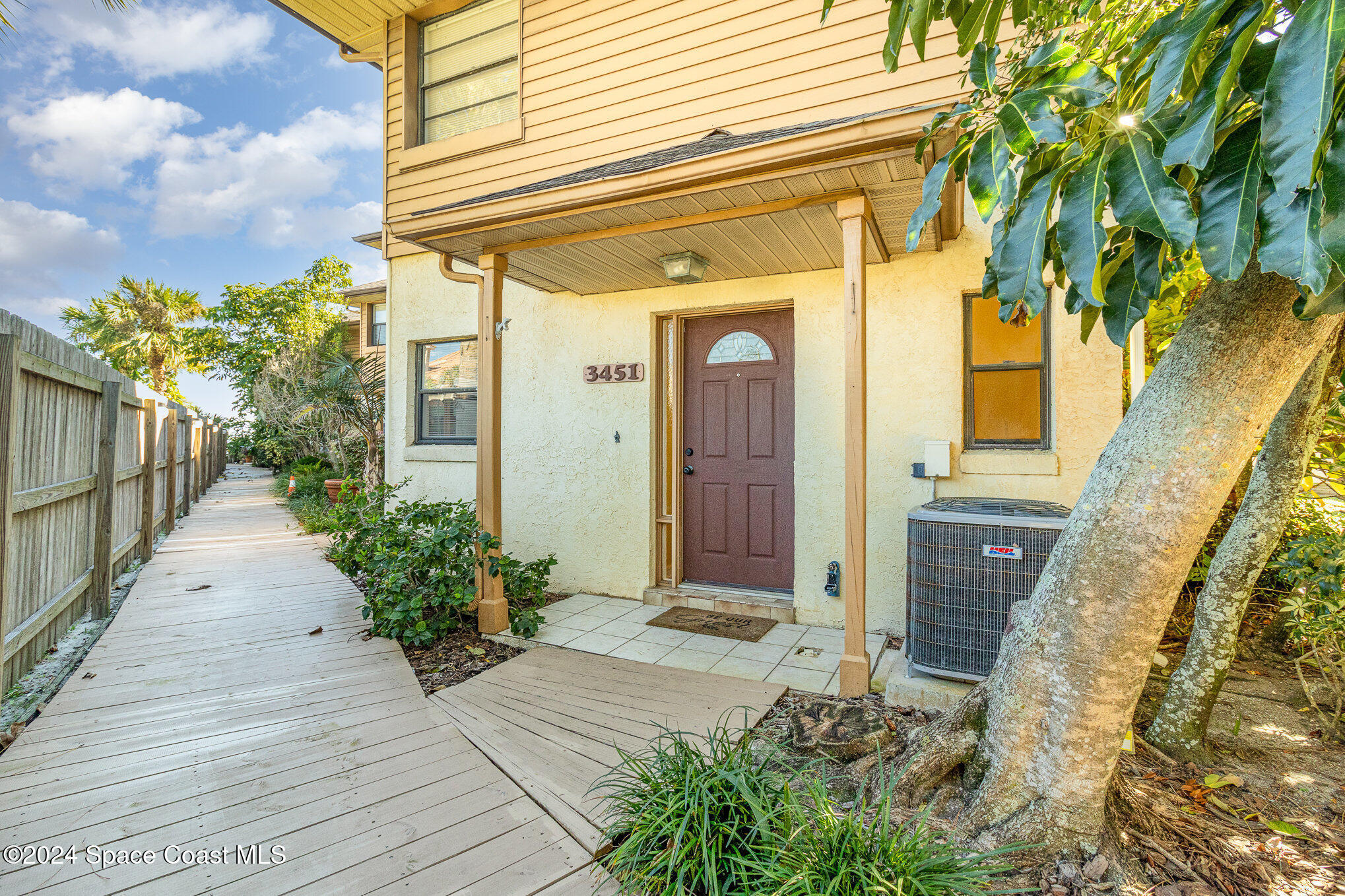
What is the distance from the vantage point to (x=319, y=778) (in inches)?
86.4

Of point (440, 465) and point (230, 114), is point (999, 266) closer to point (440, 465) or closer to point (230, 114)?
point (440, 465)

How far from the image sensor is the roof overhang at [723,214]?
8.73 ft

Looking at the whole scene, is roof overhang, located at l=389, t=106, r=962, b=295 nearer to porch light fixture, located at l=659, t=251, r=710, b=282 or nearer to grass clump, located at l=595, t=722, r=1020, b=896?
porch light fixture, located at l=659, t=251, r=710, b=282

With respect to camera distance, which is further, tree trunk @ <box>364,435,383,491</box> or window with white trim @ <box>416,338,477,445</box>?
tree trunk @ <box>364,435,383,491</box>

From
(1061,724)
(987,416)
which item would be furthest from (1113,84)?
(987,416)

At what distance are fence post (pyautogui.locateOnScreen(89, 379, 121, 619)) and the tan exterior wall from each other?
8.22 ft

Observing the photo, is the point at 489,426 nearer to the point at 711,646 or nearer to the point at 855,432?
the point at 711,646

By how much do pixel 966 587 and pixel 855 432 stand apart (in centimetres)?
87

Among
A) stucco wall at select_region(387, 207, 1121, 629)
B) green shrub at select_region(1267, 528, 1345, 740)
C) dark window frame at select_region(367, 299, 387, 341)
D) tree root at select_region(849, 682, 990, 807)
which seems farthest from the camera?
dark window frame at select_region(367, 299, 387, 341)

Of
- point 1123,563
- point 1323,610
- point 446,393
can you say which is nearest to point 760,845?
point 1123,563

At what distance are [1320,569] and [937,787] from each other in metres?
1.98

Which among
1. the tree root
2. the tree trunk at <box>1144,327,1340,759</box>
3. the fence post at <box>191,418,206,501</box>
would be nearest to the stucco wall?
the tree trunk at <box>1144,327,1340,759</box>

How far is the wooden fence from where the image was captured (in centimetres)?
264

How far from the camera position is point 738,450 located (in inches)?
179
